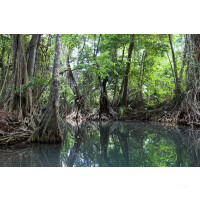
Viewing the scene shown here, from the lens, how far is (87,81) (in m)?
11.0

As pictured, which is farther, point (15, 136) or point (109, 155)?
point (15, 136)

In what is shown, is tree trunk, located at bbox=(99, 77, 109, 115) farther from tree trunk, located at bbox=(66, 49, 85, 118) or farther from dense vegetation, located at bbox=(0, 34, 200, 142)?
tree trunk, located at bbox=(66, 49, 85, 118)

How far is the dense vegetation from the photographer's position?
4.19 metres

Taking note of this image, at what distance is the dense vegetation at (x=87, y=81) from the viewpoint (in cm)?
419

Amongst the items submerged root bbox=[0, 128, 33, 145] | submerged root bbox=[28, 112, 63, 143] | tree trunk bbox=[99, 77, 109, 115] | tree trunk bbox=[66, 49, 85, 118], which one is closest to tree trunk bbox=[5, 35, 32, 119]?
submerged root bbox=[0, 128, 33, 145]

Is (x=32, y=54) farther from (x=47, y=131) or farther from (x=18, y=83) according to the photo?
(x=47, y=131)

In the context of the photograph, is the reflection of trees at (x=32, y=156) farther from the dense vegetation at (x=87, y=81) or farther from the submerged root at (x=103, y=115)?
the submerged root at (x=103, y=115)

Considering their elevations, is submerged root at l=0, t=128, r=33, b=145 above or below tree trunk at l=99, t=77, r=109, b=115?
below

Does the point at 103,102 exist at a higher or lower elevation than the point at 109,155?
higher

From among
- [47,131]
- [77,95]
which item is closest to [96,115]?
[77,95]

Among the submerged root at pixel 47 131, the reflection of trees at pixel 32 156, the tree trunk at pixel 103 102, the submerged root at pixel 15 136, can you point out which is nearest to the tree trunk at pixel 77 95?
the tree trunk at pixel 103 102
